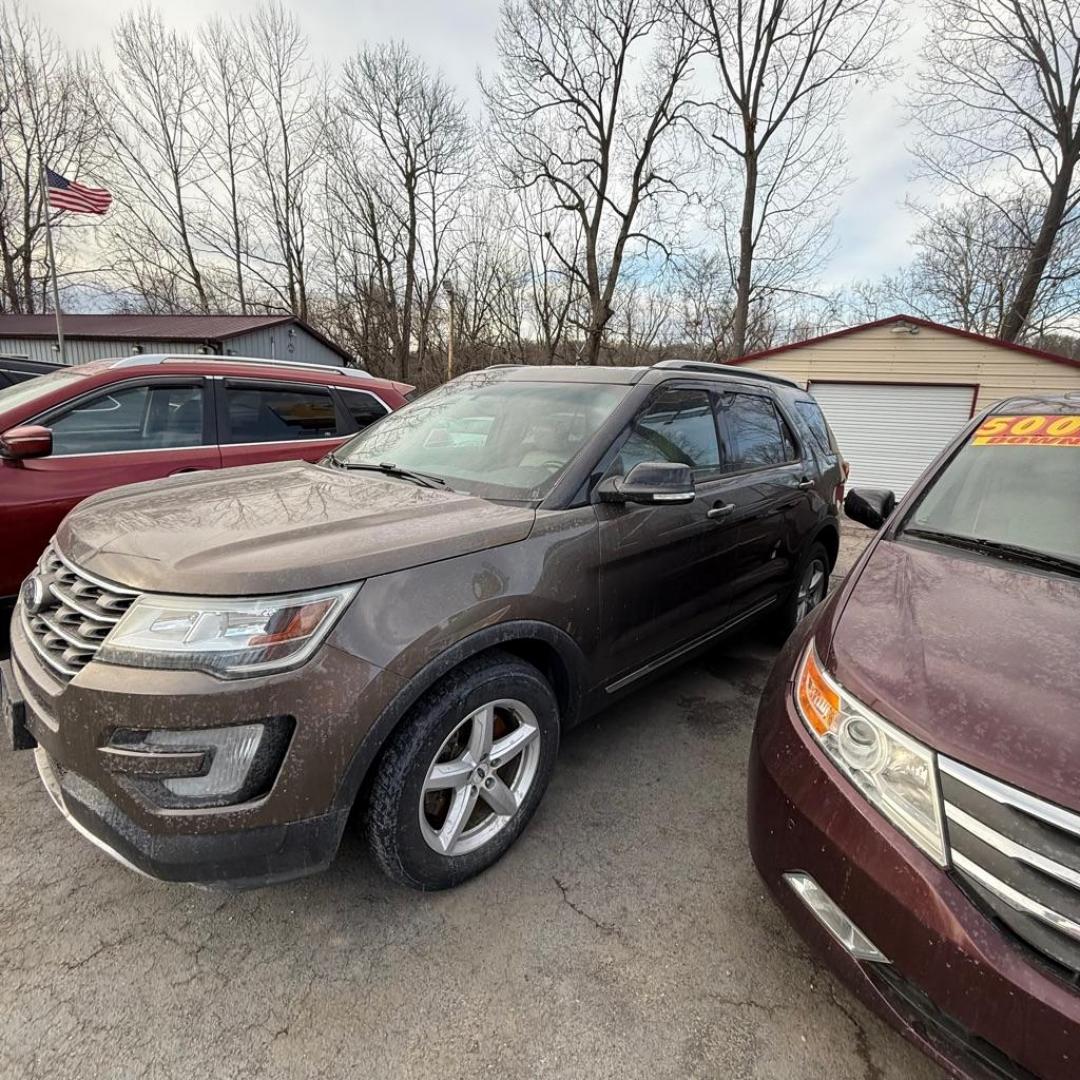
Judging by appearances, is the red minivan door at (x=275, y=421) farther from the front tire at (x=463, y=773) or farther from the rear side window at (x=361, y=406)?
the front tire at (x=463, y=773)

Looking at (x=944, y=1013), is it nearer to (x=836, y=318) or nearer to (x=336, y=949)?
(x=336, y=949)

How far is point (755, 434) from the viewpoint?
361 cm

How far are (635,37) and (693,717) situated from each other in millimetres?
24908

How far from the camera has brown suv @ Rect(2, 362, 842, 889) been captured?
1531 millimetres

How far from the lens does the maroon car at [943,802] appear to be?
1.14 metres

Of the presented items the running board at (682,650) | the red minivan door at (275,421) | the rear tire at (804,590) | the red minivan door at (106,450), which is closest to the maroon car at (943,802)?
the running board at (682,650)

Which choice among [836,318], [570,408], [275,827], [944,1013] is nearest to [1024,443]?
[570,408]

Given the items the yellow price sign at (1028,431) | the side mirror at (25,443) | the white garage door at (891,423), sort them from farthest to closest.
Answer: the white garage door at (891,423) → the side mirror at (25,443) → the yellow price sign at (1028,431)

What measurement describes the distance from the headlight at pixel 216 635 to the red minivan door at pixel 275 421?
3.09m

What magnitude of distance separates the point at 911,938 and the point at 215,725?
1.66 m

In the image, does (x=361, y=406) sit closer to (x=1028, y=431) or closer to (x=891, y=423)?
(x=1028, y=431)

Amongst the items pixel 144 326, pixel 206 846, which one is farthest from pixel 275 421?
pixel 144 326

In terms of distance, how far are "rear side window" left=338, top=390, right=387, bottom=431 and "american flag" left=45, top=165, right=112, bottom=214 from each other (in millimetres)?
12849

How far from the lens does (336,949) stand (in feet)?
6.08
